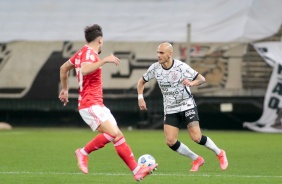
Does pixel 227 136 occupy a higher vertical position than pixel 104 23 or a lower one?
lower

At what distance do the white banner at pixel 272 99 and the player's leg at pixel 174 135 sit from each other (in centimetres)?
1804

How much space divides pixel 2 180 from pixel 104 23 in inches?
986

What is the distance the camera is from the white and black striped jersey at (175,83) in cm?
1709

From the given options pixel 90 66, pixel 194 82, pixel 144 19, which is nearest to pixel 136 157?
pixel 194 82

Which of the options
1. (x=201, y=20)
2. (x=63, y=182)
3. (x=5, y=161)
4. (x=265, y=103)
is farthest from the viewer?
(x=201, y=20)

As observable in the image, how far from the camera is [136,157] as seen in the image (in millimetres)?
20844

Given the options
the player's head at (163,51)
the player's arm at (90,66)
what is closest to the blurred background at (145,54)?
the player's head at (163,51)

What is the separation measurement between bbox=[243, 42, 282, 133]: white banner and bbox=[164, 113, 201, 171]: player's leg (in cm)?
1804

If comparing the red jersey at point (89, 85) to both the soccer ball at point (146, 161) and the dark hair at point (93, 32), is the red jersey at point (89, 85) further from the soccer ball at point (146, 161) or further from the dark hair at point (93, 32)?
the soccer ball at point (146, 161)

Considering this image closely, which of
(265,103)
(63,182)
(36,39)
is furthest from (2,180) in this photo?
(36,39)

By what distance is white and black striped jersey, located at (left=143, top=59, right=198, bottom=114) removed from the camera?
673 inches

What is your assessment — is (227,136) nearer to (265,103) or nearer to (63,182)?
(265,103)

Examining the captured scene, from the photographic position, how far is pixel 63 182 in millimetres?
14711

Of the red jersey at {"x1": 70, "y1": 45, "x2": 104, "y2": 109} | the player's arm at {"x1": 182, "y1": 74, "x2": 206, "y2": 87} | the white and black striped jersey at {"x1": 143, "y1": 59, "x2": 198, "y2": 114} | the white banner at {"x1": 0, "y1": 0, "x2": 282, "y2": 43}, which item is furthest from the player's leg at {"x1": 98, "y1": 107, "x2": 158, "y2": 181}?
the white banner at {"x1": 0, "y1": 0, "x2": 282, "y2": 43}
